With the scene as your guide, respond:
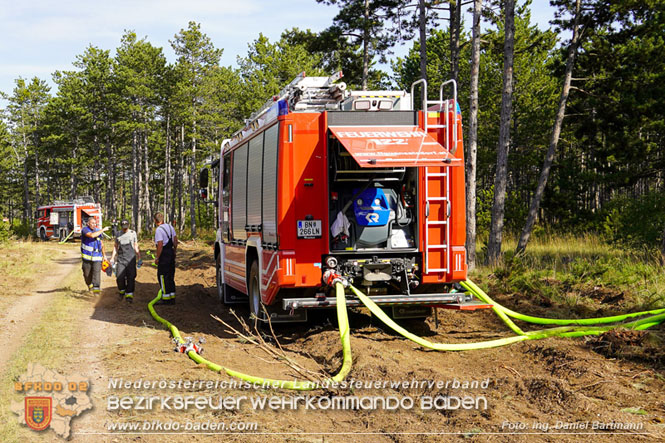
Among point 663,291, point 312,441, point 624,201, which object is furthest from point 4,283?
point 624,201

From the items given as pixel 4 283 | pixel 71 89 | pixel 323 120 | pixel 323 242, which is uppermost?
pixel 71 89

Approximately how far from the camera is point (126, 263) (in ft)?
43.8

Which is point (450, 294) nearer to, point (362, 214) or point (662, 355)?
point (362, 214)

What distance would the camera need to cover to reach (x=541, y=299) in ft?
37.4

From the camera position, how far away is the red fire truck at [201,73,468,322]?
28.1ft

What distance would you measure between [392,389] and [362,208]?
10.7ft

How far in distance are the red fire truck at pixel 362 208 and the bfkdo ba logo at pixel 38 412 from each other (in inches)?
134

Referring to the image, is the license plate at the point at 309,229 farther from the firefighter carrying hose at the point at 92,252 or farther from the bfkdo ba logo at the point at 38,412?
the firefighter carrying hose at the point at 92,252

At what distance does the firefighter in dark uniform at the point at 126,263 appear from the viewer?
43.9 feet

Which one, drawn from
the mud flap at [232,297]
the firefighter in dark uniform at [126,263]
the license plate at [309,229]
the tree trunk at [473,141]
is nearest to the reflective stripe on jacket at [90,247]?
the firefighter in dark uniform at [126,263]

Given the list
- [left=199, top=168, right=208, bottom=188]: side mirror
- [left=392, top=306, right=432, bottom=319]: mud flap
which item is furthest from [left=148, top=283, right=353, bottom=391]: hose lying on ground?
[left=199, top=168, right=208, bottom=188]: side mirror

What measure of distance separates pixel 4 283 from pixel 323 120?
12.0m

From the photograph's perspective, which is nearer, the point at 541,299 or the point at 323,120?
the point at 323,120

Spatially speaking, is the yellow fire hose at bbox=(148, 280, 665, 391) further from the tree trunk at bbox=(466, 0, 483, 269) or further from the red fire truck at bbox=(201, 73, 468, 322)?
the tree trunk at bbox=(466, 0, 483, 269)
